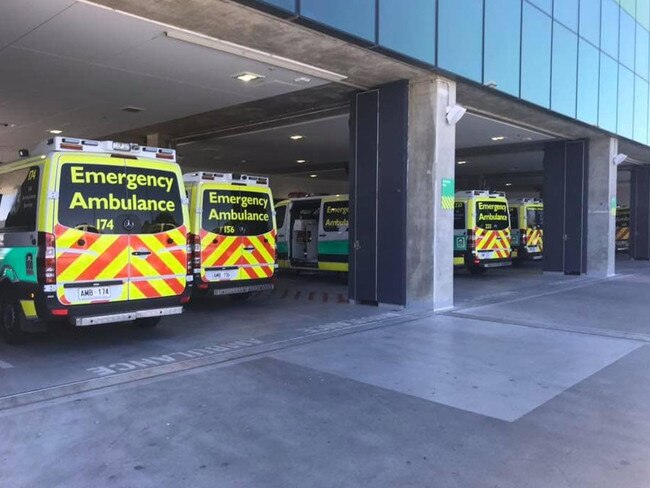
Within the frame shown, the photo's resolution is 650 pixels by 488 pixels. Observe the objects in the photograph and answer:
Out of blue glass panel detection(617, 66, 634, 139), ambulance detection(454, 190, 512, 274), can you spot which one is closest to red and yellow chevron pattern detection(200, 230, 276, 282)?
ambulance detection(454, 190, 512, 274)

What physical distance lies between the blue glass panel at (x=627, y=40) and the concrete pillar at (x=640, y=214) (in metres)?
8.43

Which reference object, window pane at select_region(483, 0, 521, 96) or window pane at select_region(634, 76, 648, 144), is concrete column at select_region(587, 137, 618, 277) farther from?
window pane at select_region(483, 0, 521, 96)

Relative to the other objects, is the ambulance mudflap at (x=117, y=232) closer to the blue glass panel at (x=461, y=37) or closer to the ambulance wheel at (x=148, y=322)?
the ambulance wheel at (x=148, y=322)

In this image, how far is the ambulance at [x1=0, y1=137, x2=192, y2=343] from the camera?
20.7ft

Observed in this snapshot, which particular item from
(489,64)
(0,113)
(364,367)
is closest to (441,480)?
(364,367)

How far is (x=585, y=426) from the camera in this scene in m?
4.45

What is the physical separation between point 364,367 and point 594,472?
2.83 m

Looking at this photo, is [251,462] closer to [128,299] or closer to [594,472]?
[594,472]

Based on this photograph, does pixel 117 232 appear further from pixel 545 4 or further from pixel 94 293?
pixel 545 4

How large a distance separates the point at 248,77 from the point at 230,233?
106 inches

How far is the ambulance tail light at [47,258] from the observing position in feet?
20.3

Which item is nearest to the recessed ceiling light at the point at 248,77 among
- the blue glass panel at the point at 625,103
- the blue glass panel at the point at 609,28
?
the blue glass panel at the point at 609,28

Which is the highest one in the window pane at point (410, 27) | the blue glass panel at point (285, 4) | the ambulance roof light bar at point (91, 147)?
the window pane at point (410, 27)

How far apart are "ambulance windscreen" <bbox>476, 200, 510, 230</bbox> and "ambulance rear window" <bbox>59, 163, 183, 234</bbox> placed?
10.5 meters
